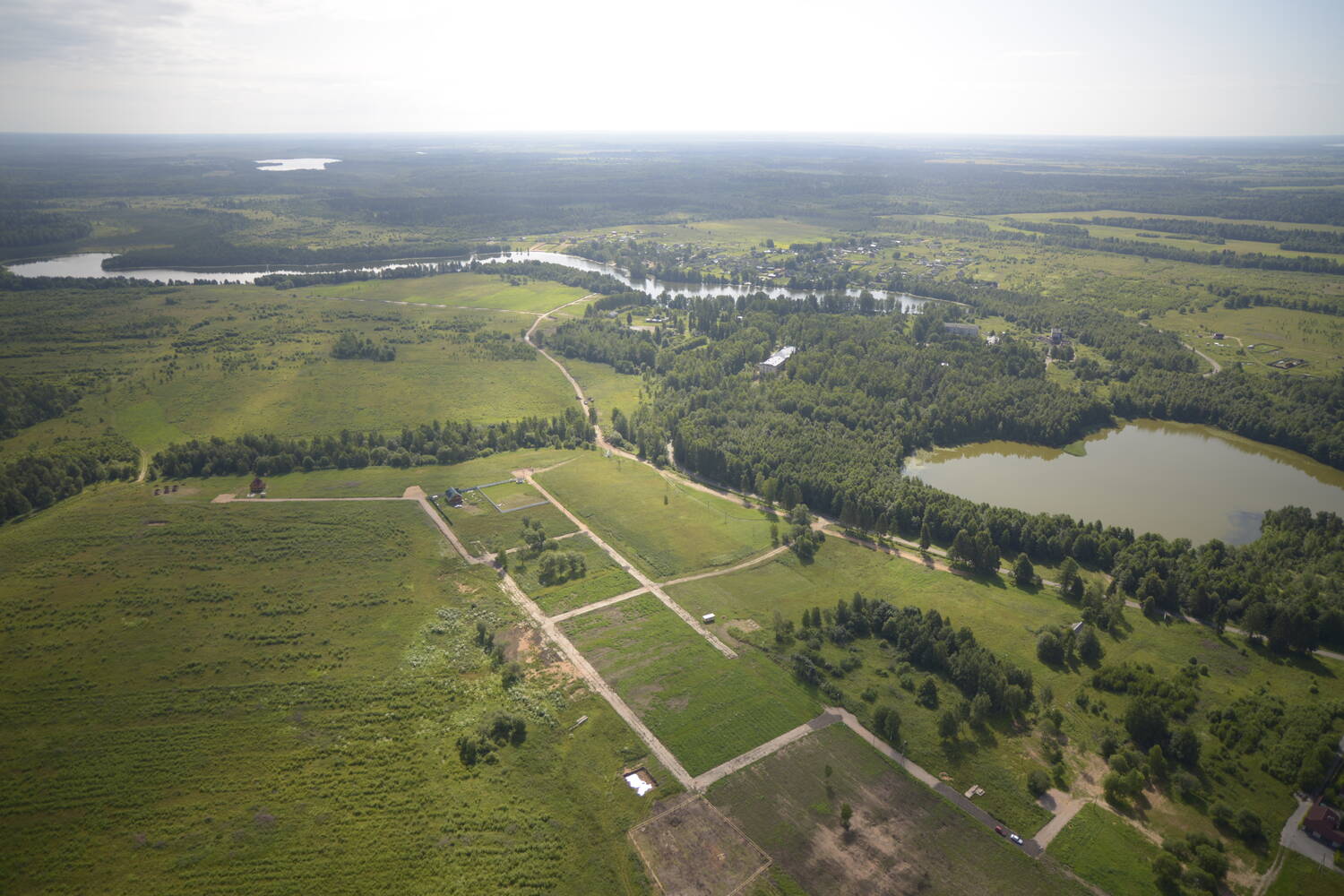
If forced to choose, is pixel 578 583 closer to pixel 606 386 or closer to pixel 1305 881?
pixel 1305 881

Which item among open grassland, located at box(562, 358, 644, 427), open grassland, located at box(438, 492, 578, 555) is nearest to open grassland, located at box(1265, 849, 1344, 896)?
open grassland, located at box(438, 492, 578, 555)

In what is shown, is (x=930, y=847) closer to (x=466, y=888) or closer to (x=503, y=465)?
(x=466, y=888)

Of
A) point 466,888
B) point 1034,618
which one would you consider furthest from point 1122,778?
point 466,888

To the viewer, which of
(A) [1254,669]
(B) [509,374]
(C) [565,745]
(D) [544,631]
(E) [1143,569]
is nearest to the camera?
(C) [565,745]

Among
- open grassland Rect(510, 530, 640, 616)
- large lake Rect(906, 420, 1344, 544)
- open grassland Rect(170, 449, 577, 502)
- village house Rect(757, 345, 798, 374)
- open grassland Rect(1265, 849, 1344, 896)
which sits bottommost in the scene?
open grassland Rect(1265, 849, 1344, 896)

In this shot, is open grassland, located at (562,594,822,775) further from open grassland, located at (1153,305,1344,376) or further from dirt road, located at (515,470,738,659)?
open grassland, located at (1153,305,1344,376)

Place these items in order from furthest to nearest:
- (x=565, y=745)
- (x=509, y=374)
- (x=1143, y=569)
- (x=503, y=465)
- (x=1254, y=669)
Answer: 1. (x=509, y=374)
2. (x=503, y=465)
3. (x=1143, y=569)
4. (x=1254, y=669)
5. (x=565, y=745)

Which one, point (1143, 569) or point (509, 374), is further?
point (509, 374)
